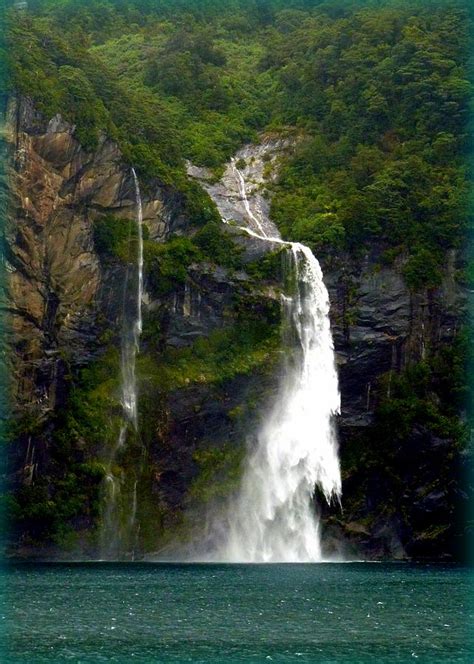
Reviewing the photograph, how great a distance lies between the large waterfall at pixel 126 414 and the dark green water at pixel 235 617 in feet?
23.8

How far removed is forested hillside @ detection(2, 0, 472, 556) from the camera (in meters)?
52.1

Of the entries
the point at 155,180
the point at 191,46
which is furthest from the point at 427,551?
the point at 191,46

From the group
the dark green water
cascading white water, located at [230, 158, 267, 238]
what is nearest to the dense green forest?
cascading white water, located at [230, 158, 267, 238]

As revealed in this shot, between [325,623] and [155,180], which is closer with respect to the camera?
[325,623]

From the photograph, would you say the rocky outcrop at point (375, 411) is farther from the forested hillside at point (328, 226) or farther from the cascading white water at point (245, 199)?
the cascading white water at point (245, 199)

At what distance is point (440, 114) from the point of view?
65562mm

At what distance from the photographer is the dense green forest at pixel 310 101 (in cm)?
5756

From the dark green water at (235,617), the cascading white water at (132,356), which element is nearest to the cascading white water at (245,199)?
the cascading white water at (132,356)

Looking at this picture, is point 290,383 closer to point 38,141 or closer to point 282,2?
point 38,141

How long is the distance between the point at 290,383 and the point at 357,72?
85.3ft

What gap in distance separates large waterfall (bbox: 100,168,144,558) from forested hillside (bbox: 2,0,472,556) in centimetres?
59

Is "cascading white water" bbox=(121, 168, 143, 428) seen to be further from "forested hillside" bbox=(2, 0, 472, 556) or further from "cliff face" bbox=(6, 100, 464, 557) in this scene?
"forested hillside" bbox=(2, 0, 472, 556)

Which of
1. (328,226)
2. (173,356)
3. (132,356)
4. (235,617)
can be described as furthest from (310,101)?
(235,617)

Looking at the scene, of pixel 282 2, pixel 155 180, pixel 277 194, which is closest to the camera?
pixel 155 180
